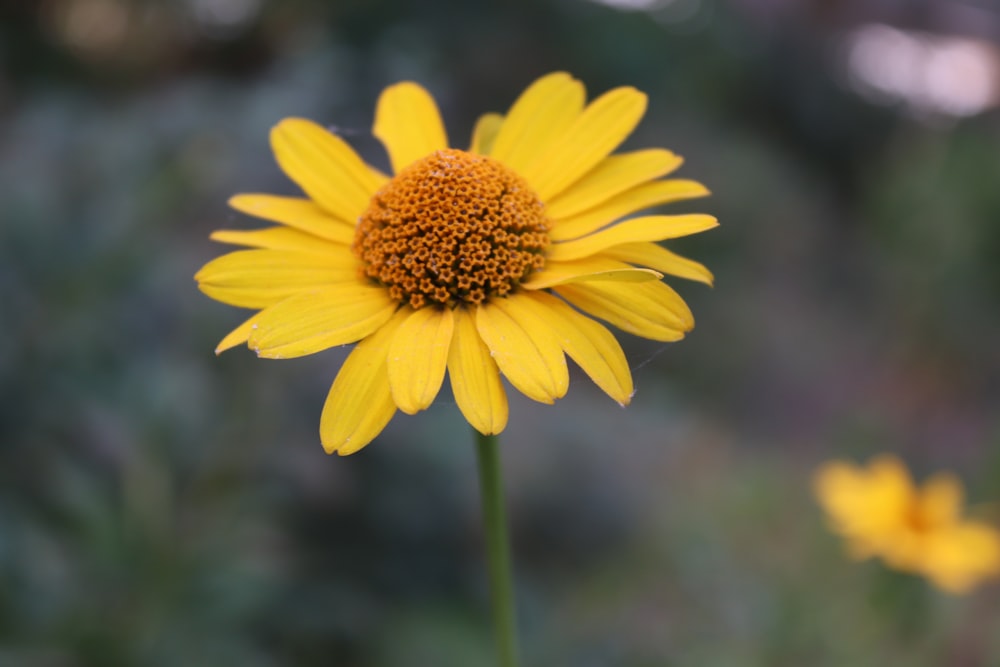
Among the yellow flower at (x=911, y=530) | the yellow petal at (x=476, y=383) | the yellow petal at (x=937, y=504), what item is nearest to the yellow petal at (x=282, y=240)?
the yellow petal at (x=476, y=383)

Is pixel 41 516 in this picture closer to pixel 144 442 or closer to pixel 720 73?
pixel 144 442

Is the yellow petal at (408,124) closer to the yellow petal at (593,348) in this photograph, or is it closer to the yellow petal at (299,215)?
the yellow petal at (299,215)

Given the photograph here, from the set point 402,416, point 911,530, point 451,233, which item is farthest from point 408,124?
point 911,530

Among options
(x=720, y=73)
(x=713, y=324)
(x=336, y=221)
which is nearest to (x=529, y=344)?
(x=336, y=221)

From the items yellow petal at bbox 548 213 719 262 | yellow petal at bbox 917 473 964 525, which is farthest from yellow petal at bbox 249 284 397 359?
yellow petal at bbox 917 473 964 525

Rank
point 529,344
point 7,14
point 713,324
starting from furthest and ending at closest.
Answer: point 713,324 → point 7,14 → point 529,344
